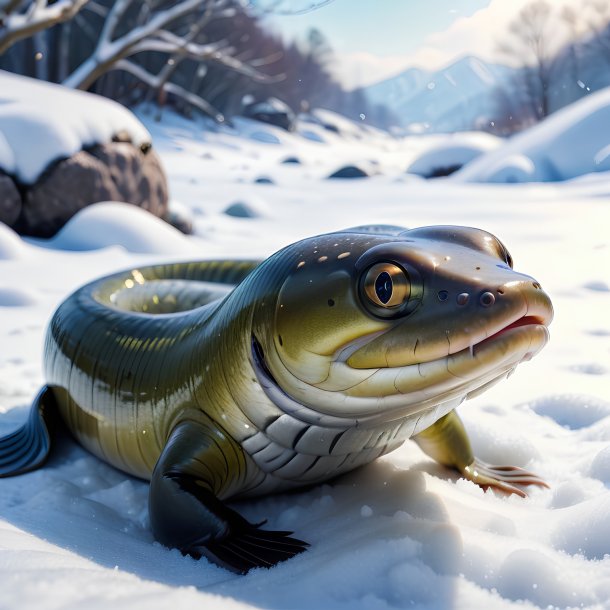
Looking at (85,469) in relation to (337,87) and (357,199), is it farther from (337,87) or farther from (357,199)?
(337,87)

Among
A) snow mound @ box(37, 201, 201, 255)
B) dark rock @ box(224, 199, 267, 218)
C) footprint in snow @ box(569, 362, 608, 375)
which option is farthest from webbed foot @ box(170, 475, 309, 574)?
dark rock @ box(224, 199, 267, 218)

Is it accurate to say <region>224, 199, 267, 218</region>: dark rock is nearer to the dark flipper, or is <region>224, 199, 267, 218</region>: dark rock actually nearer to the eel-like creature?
the dark flipper

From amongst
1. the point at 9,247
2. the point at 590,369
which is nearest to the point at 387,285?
the point at 590,369

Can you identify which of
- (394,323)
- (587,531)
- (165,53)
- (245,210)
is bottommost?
(165,53)

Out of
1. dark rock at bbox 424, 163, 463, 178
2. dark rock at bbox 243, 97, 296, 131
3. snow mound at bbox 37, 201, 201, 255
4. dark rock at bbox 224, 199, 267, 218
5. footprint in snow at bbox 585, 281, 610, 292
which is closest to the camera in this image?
footprint in snow at bbox 585, 281, 610, 292

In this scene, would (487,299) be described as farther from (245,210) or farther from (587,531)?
(245,210)

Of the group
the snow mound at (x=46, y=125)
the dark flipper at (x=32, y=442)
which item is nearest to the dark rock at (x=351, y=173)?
the snow mound at (x=46, y=125)
